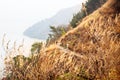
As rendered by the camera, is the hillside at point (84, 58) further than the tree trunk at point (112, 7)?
No

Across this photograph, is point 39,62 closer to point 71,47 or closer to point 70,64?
point 70,64

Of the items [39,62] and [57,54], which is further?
[57,54]

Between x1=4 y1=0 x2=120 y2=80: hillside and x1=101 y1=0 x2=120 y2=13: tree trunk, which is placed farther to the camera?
x1=101 y1=0 x2=120 y2=13: tree trunk

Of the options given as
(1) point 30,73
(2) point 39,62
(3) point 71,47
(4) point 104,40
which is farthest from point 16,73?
(3) point 71,47

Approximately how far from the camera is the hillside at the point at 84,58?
7301mm

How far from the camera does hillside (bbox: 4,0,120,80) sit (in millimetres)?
7301

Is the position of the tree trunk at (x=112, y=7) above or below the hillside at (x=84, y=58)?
above

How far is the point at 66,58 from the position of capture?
9.06 meters

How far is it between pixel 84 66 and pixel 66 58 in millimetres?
787

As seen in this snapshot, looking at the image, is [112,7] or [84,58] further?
[112,7]

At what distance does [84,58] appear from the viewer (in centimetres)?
866

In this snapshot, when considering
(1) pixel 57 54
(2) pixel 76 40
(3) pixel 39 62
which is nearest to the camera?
(3) pixel 39 62

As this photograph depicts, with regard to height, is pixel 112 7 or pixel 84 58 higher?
pixel 112 7

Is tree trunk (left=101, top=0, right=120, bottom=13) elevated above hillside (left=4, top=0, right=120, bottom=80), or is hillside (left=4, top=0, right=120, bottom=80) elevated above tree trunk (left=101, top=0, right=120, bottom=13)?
tree trunk (left=101, top=0, right=120, bottom=13)
